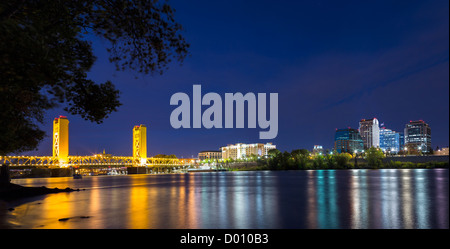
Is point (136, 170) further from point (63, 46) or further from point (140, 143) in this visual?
point (63, 46)

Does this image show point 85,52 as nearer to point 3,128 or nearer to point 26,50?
point 3,128

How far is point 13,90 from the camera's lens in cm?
904

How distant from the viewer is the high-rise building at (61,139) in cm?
13838

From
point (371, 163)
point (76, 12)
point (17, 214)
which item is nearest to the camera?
point (76, 12)

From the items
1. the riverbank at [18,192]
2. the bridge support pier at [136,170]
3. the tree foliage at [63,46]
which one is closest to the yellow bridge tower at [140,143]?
the bridge support pier at [136,170]

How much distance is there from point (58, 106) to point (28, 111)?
6.03m

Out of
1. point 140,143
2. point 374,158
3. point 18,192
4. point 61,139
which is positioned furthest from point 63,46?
point 140,143

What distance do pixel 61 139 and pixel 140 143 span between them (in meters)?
42.9

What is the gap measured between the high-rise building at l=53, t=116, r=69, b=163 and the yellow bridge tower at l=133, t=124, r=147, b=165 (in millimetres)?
39849

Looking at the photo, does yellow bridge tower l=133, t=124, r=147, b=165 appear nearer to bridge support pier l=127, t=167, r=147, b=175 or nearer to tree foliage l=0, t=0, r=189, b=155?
bridge support pier l=127, t=167, r=147, b=175

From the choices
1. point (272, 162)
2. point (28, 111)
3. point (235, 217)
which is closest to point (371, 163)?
point (272, 162)

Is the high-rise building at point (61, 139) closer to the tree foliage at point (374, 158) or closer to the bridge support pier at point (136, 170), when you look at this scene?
the bridge support pier at point (136, 170)

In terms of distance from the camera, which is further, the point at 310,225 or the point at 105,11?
the point at 310,225

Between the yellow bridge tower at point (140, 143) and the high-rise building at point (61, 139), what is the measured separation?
39.8 meters
